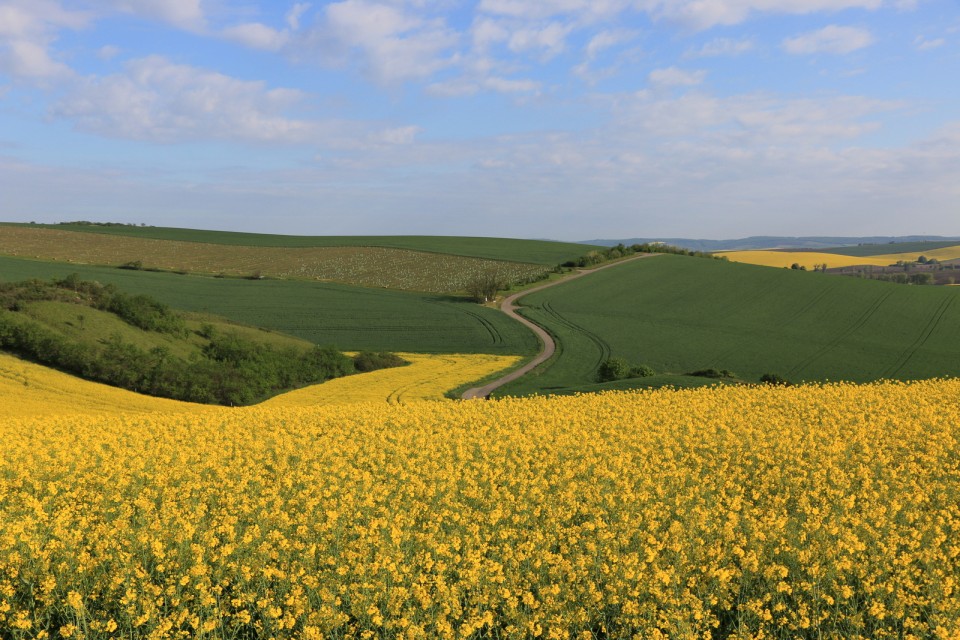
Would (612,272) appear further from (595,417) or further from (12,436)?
(12,436)

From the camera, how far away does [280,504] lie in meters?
10.9

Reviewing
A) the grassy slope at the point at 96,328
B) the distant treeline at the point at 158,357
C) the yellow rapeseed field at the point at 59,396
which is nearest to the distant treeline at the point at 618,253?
the distant treeline at the point at 158,357

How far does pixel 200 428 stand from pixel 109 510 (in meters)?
7.40

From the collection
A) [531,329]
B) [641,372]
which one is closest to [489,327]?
[531,329]

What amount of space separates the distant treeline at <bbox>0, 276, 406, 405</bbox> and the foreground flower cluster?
1685 cm

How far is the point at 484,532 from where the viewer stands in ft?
33.9

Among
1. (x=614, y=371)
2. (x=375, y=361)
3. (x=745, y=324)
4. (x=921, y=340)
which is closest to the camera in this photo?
(x=614, y=371)

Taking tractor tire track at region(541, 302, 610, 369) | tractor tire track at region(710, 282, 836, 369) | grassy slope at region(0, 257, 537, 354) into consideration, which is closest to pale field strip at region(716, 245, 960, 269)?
tractor tire track at region(710, 282, 836, 369)

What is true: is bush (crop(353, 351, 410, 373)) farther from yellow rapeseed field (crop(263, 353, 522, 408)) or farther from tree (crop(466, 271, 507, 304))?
tree (crop(466, 271, 507, 304))

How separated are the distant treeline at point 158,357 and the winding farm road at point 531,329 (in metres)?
10.2

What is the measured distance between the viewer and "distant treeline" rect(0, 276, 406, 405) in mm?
32875

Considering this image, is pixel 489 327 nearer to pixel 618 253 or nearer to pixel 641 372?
pixel 641 372

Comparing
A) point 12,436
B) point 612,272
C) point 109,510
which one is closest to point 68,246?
point 612,272

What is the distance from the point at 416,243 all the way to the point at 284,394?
308ft
